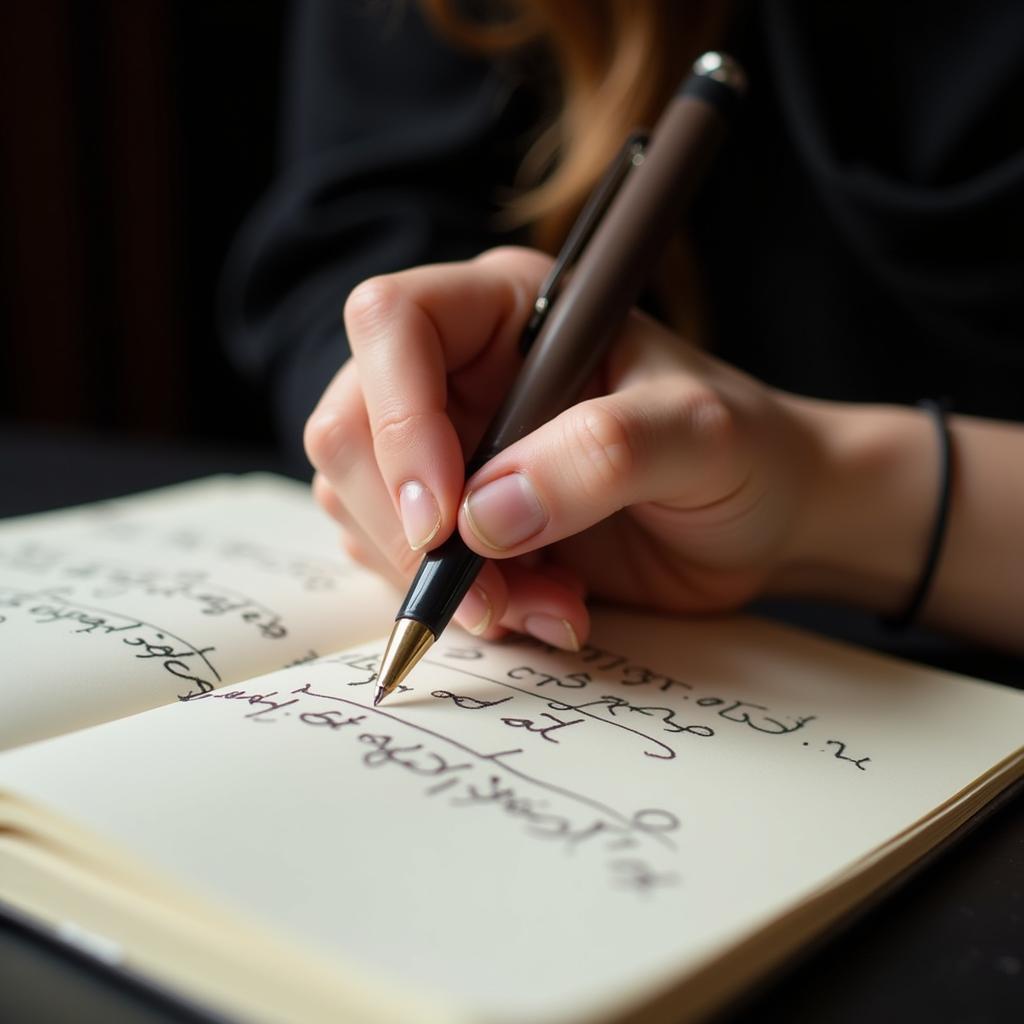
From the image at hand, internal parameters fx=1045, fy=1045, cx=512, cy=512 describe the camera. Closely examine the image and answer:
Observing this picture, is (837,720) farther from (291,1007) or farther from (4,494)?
(4,494)

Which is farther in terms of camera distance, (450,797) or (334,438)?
(334,438)

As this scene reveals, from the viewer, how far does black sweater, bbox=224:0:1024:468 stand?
61 centimetres

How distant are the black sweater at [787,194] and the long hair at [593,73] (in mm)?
29

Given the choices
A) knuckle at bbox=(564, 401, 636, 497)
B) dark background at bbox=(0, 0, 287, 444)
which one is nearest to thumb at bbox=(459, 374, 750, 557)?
knuckle at bbox=(564, 401, 636, 497)

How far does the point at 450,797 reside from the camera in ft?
0.88

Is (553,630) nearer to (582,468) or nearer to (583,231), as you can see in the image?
(582,468)

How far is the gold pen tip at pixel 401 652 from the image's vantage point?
12.9 inches

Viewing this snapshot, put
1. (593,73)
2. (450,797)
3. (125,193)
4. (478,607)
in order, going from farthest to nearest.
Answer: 1. (125,193)
2. (593,73)
3. (478,607)
4. (450,797)

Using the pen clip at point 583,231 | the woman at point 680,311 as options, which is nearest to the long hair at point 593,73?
the woman at point 680,311

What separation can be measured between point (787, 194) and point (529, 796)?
1.97ft

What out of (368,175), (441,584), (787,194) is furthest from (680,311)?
(441,584)

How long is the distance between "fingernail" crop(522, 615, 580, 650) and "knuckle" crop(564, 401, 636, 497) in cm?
6

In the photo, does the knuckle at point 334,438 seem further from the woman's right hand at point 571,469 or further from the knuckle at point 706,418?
the knuckle at point 706,418

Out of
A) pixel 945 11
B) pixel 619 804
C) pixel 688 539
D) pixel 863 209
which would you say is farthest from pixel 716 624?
pixel 945 11
